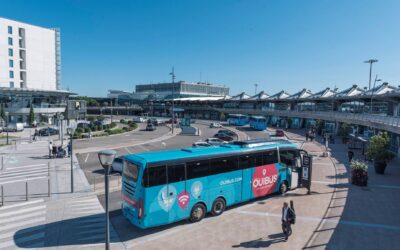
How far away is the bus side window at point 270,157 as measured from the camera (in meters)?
16.6

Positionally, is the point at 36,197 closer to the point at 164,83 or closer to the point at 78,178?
the point at 78,178

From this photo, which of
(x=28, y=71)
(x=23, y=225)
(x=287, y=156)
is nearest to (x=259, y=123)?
(x=287, y=156)

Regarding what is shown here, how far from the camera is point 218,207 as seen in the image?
47.5ft

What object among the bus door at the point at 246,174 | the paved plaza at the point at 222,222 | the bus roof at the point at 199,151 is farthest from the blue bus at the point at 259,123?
the bus door at the point at 246,174

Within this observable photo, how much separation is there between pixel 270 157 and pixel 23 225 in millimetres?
12873

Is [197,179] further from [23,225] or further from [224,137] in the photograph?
[224,137]

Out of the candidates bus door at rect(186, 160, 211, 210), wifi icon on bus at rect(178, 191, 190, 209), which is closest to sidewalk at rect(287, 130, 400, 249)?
bus door at rect(186, 160, 211, 210)

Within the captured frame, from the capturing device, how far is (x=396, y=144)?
33.3 meters

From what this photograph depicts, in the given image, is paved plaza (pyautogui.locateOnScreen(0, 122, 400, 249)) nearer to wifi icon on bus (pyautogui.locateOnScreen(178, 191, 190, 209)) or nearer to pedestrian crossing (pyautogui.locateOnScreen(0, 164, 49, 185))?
pedestrian crossing (pyautogui.locateOnScreen(0, 164, 49, 185))

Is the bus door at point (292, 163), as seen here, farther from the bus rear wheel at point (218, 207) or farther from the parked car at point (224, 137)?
the parked car at point (224, 137)

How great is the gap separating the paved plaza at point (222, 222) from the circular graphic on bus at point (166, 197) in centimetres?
116

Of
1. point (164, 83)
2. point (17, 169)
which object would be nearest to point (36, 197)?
point (17, 169)

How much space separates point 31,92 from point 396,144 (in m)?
77.0

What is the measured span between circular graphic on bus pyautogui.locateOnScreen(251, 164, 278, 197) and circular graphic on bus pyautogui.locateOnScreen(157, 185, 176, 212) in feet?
17.0
